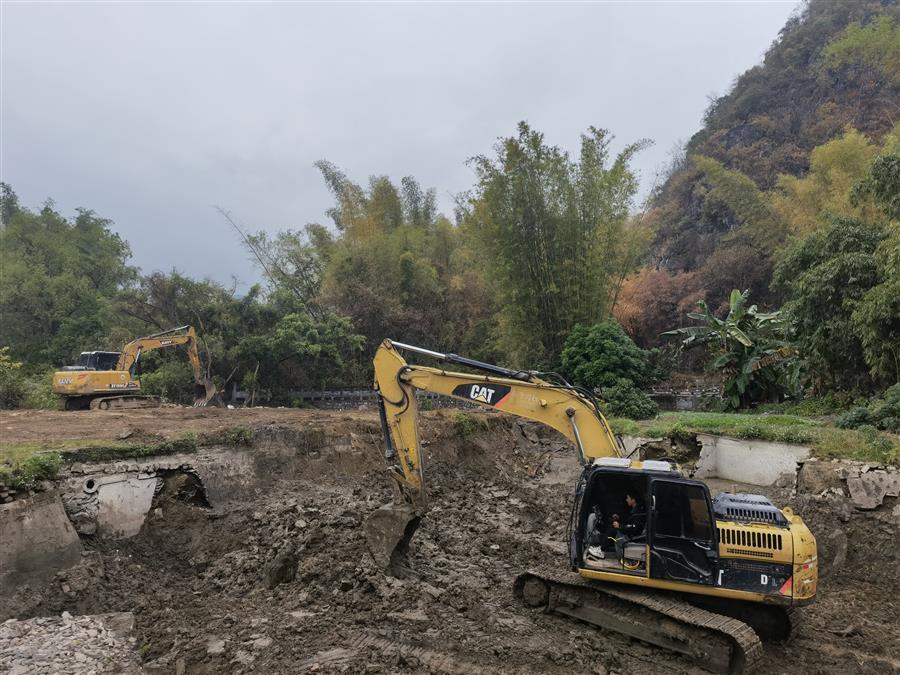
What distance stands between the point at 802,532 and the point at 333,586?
4773 mm

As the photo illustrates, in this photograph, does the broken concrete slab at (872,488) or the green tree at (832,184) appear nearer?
the broken concrete slab at (872,488)

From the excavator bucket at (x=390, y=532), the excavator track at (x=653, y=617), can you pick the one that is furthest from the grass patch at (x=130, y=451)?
the excavator track at (x=653, y=617)

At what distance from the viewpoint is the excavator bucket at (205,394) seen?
16734 mm

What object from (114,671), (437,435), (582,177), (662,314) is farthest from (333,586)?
(662,314)

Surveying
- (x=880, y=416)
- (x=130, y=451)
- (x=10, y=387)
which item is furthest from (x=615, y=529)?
(x=10, y=387)

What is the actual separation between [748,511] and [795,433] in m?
4.98

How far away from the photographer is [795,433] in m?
9.41

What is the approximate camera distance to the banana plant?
15.4 m

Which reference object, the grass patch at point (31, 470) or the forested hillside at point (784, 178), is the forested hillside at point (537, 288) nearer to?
the forested hillside at point (784, 178)

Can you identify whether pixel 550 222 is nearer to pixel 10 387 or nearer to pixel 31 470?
pixel 31 470

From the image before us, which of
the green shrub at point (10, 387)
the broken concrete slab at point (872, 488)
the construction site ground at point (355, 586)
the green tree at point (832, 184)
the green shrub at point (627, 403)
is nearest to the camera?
the construction site ground at point (355, 586)

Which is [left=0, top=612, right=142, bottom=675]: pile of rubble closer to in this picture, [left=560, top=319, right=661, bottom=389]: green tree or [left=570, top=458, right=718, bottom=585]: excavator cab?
[left=570, top=458, right=718, bottom=585]: excavator cab

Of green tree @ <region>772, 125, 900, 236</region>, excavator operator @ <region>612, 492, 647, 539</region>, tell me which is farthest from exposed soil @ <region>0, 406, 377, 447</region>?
green tree @ <region>772, 125, 900, 236</region>

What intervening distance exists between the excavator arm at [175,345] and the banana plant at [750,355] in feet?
47.4
